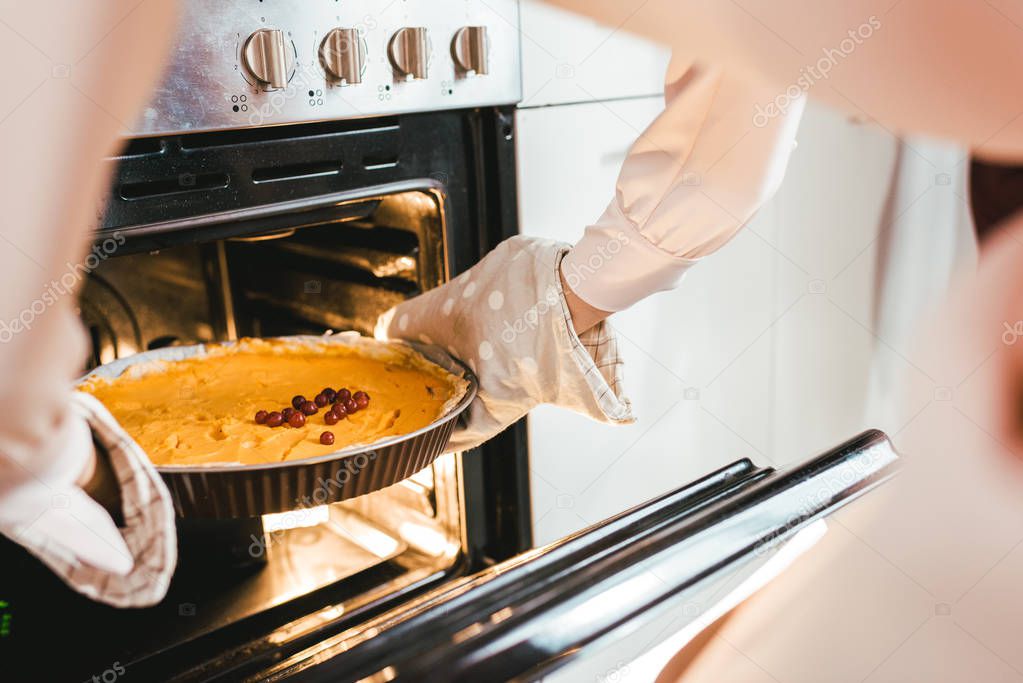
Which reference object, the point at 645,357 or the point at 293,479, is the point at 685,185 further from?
the point at 645,357

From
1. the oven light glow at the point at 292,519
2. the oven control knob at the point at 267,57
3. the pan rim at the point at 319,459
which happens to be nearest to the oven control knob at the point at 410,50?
the oven control knob at the point at 267,57

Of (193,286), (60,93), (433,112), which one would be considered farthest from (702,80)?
(193,286)

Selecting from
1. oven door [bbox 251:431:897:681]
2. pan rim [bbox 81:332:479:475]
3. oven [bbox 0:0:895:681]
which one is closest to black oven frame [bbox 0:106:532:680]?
oven [bbox 0:0:895:681]

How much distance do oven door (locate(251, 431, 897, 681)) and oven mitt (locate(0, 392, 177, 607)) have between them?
0.10m

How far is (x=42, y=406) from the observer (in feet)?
1.36

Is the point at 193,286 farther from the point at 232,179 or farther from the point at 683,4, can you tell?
the point at 683,4

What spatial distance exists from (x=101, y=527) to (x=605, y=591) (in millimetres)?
292

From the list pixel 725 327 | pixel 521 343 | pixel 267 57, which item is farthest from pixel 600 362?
pixel 725 327

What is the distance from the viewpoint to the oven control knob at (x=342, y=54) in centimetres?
89

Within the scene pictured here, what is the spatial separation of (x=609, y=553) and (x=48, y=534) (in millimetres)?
320

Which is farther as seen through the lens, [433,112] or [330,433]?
[433,112]

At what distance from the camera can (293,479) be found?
75 cm

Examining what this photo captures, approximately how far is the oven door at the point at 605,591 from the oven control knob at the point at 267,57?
0.53 metres

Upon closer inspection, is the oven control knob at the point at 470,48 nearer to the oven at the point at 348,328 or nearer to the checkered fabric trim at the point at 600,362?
the oven at the point at 348,328
